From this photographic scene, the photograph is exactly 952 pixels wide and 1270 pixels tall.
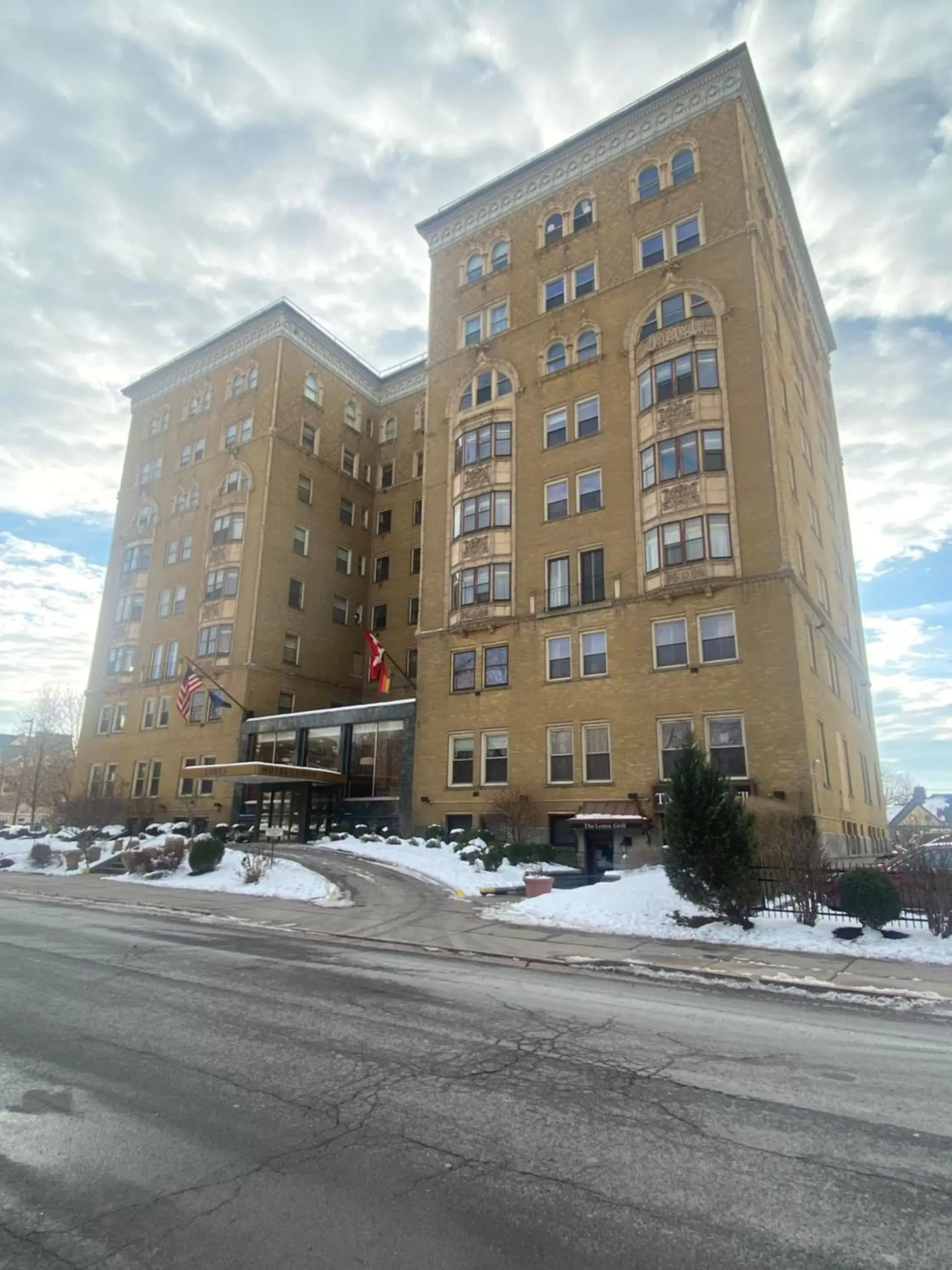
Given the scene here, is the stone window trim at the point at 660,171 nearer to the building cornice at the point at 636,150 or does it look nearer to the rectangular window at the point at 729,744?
the building cornice at the point at 636,150

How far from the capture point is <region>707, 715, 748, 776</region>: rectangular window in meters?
24.5

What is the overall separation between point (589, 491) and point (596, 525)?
5.96 ft

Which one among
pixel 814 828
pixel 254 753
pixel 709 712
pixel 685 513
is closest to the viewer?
pixel 814 828

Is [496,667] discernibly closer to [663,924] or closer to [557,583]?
[557,583]

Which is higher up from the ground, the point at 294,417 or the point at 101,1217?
the point at 294,417

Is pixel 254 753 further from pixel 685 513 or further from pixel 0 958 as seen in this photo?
pixel 0 958

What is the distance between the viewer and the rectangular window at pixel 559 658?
29453mm

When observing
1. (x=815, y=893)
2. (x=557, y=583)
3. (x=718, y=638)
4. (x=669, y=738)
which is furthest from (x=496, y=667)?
(x=815, y=893)

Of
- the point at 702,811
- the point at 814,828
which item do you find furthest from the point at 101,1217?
the point at 814,828

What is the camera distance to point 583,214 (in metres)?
35.3

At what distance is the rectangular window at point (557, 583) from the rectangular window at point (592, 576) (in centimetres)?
67

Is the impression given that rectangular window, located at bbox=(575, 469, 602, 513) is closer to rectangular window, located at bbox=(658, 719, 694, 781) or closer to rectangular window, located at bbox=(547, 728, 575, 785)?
rectangular window, located at bbox=(547, 728, 575, 785)

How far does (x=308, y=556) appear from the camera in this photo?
45812 millimetres

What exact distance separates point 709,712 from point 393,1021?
66.8ft
